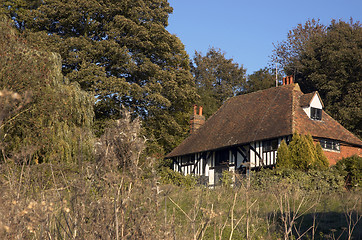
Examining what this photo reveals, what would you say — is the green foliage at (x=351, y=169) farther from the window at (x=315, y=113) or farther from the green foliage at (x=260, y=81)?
the green foliage at (x=260, y=81)

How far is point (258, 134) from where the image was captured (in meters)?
24.7

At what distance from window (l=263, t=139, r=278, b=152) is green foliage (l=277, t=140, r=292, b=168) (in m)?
1.52

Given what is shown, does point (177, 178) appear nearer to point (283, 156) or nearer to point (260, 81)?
point (283, 156)

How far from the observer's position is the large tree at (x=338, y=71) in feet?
104

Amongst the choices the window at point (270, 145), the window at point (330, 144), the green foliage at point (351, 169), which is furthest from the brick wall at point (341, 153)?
the green foliage at point (351, 169)

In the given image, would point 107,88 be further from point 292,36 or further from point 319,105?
point 292,36

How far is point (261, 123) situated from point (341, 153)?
4.46 meters

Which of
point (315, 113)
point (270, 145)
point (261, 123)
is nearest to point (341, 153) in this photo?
point (315, 113)

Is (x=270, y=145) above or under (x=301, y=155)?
above

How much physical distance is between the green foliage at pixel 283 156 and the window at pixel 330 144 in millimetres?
3290

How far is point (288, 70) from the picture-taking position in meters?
37.5

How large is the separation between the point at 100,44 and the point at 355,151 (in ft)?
49.7

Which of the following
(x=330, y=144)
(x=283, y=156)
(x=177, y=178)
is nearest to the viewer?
(x=283, y=156)

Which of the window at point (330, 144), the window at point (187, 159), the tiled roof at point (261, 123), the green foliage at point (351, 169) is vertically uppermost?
the tiled roof at point (261, 123)
